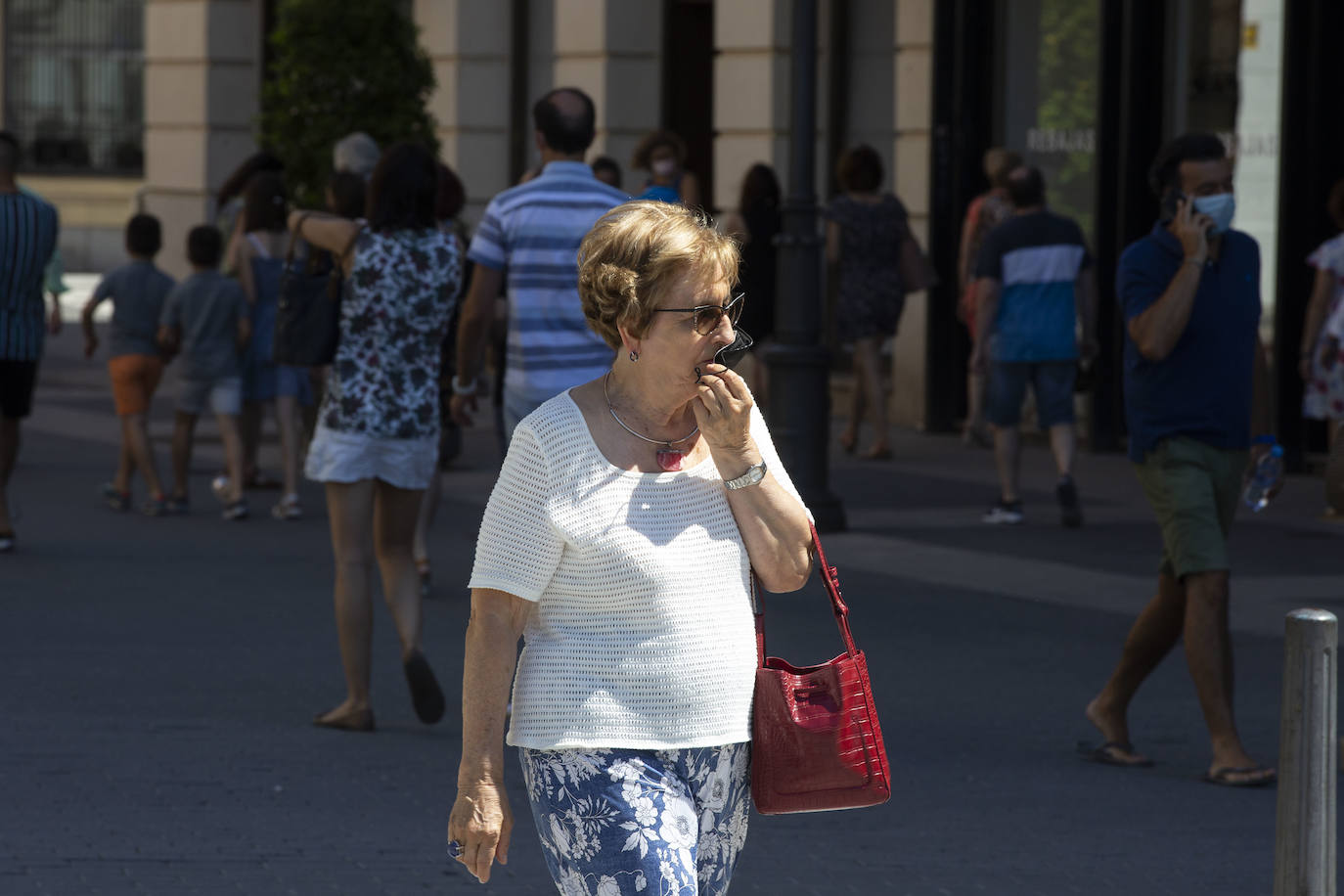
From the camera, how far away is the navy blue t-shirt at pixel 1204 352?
6289 millimetres

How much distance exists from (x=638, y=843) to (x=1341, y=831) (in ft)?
10.5

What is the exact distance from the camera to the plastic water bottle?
6.54m

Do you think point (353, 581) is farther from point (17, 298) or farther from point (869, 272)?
point (869, 272)

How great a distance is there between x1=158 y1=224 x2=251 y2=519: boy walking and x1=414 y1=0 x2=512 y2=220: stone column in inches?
318

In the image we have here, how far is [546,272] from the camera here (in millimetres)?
6547

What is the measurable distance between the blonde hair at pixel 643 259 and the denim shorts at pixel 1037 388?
8314 millimetres

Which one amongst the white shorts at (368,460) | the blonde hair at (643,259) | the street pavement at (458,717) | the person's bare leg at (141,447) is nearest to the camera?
the blonde hair at (643,259)

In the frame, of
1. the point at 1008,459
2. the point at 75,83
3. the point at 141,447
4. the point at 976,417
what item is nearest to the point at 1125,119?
the point at 976,417

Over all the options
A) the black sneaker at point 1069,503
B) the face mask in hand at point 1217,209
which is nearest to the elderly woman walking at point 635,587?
the face mask in hand at point 1217,209

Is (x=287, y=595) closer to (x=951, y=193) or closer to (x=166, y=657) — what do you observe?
(x=166, y=657)

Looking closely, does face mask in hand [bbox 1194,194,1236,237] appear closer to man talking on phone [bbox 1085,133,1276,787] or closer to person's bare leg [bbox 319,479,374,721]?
man talking on phone [bbox 1085,133,1276,787]

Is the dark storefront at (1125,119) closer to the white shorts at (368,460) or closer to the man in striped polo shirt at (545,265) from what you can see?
the man in striped polo shirt at (545,265)

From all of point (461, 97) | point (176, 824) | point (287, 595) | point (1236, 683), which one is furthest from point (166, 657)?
point (461, 97)

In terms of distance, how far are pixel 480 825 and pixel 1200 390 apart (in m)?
3.58
